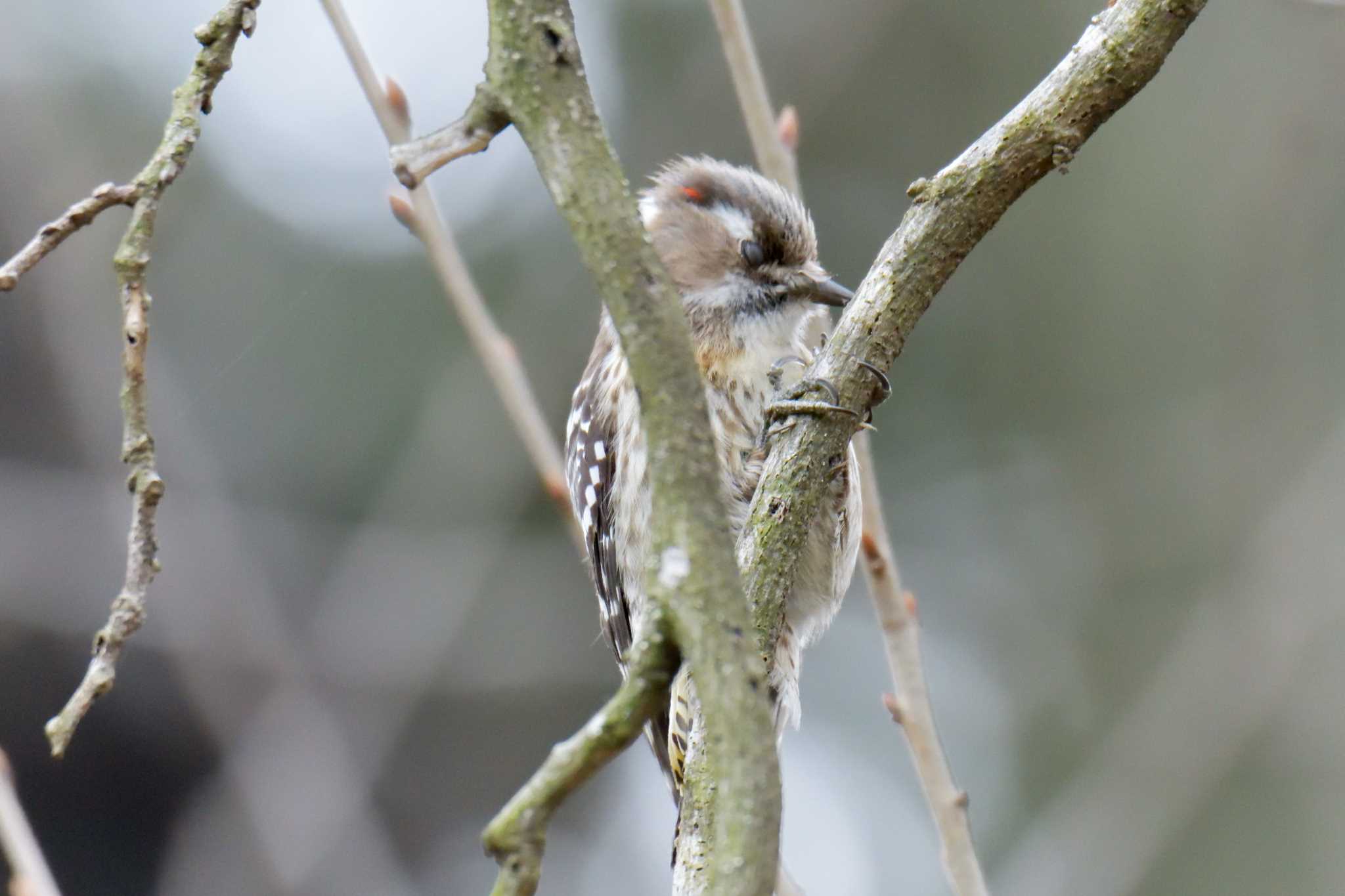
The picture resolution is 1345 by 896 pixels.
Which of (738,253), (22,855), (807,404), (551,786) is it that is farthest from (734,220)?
(551,786)

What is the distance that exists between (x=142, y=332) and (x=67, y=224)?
17 centimetres

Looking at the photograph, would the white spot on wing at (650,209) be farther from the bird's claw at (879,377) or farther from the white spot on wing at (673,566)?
the white spot on wing at (673,566)

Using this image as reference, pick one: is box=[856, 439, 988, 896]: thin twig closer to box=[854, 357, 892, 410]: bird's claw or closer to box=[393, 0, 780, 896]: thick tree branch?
box=[854, 357, 892, 410]: bird's claw

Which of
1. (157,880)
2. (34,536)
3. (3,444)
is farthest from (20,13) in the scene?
(157,880)

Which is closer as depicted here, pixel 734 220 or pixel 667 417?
pixel 667 417

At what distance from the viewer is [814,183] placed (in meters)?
8.44

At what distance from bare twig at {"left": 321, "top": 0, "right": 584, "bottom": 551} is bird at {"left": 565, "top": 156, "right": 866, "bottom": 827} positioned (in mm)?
473

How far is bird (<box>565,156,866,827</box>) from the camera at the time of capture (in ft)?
11.3

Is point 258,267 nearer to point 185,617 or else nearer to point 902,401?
point 185,617

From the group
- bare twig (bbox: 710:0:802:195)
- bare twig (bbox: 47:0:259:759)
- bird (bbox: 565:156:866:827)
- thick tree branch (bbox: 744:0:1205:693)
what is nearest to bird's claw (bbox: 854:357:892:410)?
thick tree branch (bbox: 744:0:1205:693)

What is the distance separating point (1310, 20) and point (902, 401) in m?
3.25

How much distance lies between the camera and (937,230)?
2098 millimetres

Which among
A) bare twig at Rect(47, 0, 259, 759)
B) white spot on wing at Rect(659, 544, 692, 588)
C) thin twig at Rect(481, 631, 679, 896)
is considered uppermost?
bare twig at Rect(47, 0, 259, 759)

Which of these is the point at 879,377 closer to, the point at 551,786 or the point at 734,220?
the point at 551,786
